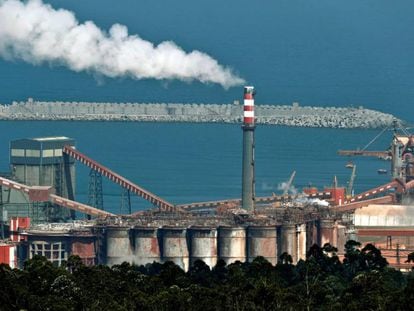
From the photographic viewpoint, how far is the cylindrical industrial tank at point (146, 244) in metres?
95.6

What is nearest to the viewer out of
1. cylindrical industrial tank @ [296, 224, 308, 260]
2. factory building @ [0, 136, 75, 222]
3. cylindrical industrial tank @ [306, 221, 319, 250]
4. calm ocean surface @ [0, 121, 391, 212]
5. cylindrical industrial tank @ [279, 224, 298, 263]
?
cylindrical industrial tank @ [279, 224, 298, 263]

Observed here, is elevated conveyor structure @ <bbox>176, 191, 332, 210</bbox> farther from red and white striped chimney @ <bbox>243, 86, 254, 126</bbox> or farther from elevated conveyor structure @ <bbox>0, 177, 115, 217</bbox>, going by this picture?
elevated conveyor structure @ <bbox>0, 177, 115, 217</bbox>

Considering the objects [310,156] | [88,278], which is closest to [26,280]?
[88,278]

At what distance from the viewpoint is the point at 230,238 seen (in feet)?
316

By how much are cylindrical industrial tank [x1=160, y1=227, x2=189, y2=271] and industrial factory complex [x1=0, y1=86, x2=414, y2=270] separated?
1.5 inches

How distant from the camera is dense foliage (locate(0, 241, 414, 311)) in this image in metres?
56.2

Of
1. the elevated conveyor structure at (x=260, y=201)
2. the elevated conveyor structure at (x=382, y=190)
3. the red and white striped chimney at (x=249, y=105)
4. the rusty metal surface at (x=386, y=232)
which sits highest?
the red and white striped chimney at (x=249, y=105)

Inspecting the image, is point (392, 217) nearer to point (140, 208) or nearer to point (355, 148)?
point (140, 208)

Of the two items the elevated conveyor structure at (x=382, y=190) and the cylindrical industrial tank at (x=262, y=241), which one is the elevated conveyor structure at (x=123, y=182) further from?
the elevated conveyor structure at (x=382, y=190)

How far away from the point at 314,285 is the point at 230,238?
3623 cm

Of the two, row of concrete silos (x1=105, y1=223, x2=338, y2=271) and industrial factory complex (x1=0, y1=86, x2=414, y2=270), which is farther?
row of concrete silos (x1=105, y1=223, x2=338, y2=271)

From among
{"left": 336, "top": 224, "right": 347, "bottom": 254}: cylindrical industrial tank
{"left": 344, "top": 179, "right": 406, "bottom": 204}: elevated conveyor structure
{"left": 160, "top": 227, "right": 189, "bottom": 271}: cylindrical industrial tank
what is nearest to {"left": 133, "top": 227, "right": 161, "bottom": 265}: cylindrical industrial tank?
{"left": 160, "top": 227, "right": 189, "bottom": 271}: cylindrical industrial tank

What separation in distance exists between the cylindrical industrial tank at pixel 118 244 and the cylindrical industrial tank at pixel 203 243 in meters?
2.51

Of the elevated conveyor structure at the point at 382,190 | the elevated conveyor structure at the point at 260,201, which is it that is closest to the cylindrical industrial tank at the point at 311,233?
the elevated conveyor structure at the point at 260,201
